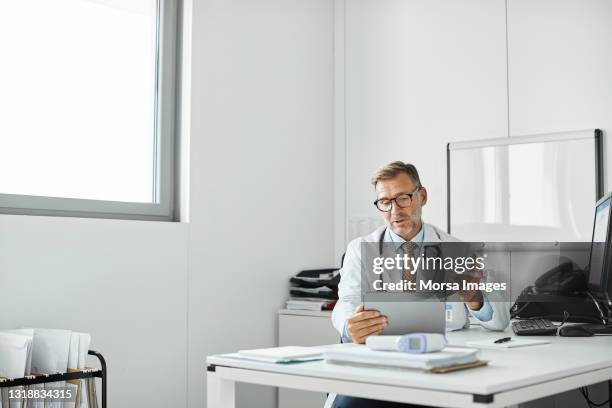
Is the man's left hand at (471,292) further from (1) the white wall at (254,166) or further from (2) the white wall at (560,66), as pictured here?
(1) the white wall at (254,166)

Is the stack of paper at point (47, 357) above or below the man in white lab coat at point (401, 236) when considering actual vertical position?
below

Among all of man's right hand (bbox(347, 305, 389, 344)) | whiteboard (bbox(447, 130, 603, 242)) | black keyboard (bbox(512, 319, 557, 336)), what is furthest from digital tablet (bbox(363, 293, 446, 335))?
whiteboard (bbox(447, 130, 603, 242))

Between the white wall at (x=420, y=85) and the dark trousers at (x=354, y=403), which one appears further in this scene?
the white wall at (x=420, y=85)

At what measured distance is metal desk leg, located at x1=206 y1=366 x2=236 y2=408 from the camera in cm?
196

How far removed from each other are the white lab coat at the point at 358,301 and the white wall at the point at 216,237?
1.02m

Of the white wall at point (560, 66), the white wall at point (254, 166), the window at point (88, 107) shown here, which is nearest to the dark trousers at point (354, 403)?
the white wall at point (254, 166)

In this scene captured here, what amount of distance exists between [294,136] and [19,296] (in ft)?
6.09

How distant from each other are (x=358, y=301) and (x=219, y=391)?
89 centimetres

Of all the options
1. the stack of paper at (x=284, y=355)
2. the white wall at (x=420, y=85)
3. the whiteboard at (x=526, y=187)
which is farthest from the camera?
the white wall at (x=420, y=85)

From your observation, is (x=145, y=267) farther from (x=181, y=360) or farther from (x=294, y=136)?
(x=294, y=136)

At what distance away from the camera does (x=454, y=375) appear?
162 cm

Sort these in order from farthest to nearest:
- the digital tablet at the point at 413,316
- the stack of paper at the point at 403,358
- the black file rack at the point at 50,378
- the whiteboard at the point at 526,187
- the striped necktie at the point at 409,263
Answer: the whiteboard at the point at 526,187, the striped necktie at the point at 409,263, the black file rack at the point at 50,378, the digital tablet at the point at 413,316, the stack of paper at the point at 403,358

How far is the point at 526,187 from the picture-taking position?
3645 mm

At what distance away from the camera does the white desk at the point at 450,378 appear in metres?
1.52
